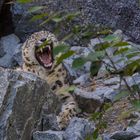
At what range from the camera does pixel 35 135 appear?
550cm

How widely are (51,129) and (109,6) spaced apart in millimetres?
5407

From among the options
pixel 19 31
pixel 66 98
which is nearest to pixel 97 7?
pixel 19 31

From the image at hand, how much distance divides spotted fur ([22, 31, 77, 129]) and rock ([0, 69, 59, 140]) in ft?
1.61

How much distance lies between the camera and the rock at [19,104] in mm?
5059

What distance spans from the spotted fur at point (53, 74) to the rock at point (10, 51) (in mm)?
3524

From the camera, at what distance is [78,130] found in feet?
17.2

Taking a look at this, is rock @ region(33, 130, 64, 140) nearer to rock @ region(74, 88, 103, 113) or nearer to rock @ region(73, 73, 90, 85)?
rock @ region(74, 88, 103, 113)

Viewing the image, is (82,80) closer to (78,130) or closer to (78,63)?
(78,130)

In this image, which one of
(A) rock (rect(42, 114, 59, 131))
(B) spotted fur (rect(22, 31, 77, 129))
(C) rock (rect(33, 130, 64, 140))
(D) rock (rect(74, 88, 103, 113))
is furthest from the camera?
(D) rock (rect(74, 88, 103, 113))

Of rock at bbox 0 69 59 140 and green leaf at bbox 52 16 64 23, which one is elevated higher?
green leaf at bbox 52 16 64 23

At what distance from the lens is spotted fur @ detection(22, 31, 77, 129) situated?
6.53 m

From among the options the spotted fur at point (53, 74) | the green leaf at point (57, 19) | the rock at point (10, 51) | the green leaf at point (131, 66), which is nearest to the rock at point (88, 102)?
the spotted fur at point (53, 74)

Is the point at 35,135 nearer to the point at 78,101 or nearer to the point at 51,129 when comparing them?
the point at 51,129

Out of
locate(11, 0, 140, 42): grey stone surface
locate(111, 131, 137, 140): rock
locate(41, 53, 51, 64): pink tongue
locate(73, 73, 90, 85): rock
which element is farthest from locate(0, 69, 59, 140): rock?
locate(11, 0, 140, 42): grey stone surface
